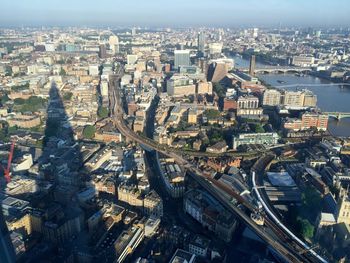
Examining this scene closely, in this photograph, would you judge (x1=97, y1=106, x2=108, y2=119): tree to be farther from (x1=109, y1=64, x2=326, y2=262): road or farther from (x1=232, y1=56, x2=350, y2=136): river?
(x1=232, y1=56, x2=350, y2=136): river

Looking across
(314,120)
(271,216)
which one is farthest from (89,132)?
(314,120)

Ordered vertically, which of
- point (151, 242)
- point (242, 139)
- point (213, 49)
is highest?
point (213, 49)

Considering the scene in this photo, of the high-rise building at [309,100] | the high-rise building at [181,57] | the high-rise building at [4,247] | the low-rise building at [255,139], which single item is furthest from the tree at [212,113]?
the high-rise building at [4,247]

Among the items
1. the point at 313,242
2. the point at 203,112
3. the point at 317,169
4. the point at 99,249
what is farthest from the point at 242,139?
the point at 99,249

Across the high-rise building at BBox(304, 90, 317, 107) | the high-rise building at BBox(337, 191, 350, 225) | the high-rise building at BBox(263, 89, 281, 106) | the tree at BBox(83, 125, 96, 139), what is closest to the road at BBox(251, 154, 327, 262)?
the high-rise building at BBox(337, 191, 350, 225)

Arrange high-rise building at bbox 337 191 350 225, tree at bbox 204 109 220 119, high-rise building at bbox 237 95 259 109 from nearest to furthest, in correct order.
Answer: high-rise building at bbox 337 191 350 225, tree at bbox 204 109 220 119, high-rise building at bbox 237 95 259 109

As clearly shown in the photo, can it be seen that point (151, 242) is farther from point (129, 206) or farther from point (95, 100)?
point (95, 100)

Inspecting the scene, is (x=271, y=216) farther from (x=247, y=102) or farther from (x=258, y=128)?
(x=247, y=102)

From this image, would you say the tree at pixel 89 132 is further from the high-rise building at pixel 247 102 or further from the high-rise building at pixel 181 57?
the high-rise building at pixel 181 57
